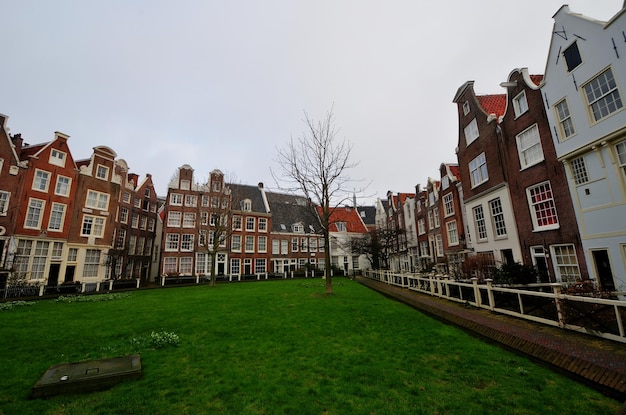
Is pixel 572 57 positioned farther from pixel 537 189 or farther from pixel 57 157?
pixel 57 157

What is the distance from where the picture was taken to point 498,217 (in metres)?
19.3

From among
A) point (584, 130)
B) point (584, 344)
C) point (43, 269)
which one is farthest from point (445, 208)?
point (43, 269)

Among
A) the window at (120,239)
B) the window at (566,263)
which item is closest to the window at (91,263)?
the window at (120,239)

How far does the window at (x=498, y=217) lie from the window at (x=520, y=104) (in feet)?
19.2

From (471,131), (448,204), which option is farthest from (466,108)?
(448,204)

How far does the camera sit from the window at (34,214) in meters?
25.3

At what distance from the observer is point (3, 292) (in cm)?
2019

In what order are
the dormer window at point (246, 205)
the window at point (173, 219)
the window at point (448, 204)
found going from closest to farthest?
the window at point (448, 204) → the window at point (173, 219) → the dormer window at point (246, 205)

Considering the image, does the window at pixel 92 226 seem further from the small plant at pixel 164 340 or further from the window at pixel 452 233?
the window at pixel 452 233

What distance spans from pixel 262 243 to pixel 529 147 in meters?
37.0

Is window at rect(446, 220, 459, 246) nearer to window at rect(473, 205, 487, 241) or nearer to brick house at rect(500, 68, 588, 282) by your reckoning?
window at rect(473, 205, 487, 241)

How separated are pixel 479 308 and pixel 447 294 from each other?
8.99 ft

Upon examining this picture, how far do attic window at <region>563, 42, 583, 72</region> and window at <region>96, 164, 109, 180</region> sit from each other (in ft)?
137

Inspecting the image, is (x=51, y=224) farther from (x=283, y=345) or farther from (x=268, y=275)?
(x=283, y=345)
